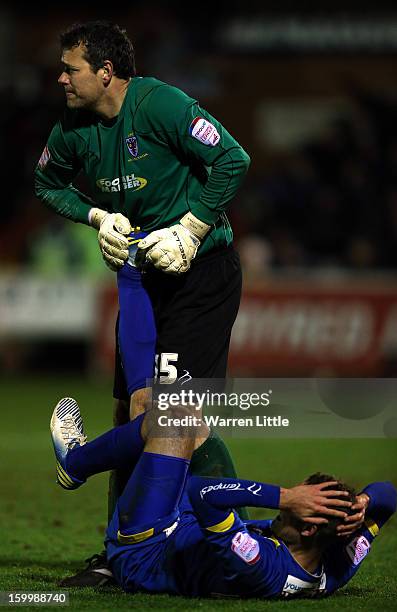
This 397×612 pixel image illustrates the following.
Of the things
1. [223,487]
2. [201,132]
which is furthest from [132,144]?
[223,487]

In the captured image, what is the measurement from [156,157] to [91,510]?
2.18 metres

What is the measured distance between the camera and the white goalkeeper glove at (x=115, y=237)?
4.80m

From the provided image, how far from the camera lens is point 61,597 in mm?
4309

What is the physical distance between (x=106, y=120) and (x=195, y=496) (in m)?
1.59

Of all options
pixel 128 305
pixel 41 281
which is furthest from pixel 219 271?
pixel 41 281

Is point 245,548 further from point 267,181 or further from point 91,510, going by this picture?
point 267,181

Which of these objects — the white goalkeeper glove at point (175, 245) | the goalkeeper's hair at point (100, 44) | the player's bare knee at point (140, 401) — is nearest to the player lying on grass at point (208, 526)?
the player's bare knee at point (140, 401)

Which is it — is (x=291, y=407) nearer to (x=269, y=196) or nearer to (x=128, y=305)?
(x=128, y=305)

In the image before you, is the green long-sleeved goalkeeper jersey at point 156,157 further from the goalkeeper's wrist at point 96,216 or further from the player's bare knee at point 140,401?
the player's bare knee at point 140,401

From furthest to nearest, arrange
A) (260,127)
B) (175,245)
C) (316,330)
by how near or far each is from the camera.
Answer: (260,127) → (316,330) → (175,245)

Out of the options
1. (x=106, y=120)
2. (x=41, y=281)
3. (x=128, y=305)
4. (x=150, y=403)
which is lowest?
(x=41, y=281)

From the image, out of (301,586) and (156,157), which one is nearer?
(301,586)

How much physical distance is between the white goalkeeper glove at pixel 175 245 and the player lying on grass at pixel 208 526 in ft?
1.91

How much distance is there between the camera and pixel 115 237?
4.80 meters
